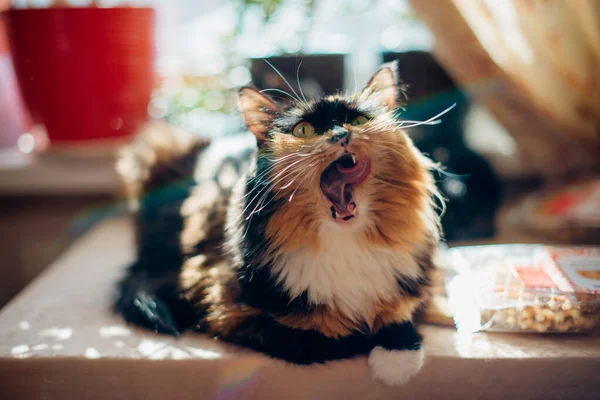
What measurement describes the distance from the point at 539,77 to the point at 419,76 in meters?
0.30

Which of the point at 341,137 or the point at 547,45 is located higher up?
the point at 547,45

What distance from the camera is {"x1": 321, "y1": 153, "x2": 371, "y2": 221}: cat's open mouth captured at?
73cm

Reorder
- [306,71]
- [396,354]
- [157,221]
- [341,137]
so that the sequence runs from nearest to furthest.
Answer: [341,137], [396,354], [157,221], [306,71]

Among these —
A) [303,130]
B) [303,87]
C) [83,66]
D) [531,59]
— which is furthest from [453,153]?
[83,66]

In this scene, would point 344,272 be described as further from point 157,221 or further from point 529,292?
point 157,221

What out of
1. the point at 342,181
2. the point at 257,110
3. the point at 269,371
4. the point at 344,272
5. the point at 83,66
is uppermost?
the point at 83,66

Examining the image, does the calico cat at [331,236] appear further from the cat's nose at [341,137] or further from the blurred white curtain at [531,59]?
the blurred white curtain at [531,59]

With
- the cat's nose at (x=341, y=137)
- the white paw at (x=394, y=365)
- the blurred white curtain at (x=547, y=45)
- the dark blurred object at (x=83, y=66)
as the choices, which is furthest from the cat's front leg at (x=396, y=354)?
the dark blurred object at (x=83, y=66)

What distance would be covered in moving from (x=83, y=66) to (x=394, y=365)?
1246mm

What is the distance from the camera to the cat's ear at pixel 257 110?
0.77 meters

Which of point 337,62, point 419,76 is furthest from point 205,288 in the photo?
point 419,76

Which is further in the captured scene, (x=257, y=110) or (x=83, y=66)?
(x=83, y=66)

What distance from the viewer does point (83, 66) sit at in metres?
1.48

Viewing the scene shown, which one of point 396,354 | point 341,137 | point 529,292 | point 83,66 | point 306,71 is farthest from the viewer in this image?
point 83,66
